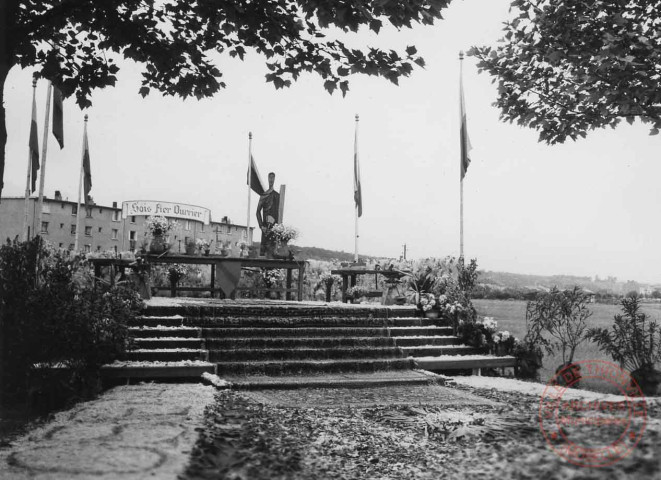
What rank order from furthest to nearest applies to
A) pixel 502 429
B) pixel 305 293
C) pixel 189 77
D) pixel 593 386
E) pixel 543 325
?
pixel 305 293, pixel 543 325, pixel 593 386, pixel 189 77, pixel 502 429

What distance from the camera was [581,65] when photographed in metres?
9.38

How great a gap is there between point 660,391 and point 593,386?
4.27ft

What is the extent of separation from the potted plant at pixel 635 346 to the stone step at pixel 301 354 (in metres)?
3.46

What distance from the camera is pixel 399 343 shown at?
11141mm

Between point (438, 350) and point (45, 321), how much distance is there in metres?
6.60

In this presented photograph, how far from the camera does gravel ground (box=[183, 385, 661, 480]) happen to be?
10.8ft

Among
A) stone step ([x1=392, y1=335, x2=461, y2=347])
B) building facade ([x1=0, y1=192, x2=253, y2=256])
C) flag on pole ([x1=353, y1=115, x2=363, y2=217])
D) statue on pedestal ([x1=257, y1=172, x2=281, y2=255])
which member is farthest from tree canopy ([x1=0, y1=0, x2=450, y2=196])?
building facade ([x1=0, y1=192, x2=253, y2=256])

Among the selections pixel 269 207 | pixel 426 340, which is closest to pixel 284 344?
pixel 426 340

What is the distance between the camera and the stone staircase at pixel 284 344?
9.34 m

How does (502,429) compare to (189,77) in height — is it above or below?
below

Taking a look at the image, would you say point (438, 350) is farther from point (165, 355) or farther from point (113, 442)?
point (113, 442)

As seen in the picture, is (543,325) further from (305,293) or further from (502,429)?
(305,293)

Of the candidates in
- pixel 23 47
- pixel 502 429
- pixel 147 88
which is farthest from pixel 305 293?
pixel 502 429

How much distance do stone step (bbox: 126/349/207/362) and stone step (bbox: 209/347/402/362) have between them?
0.22 m
